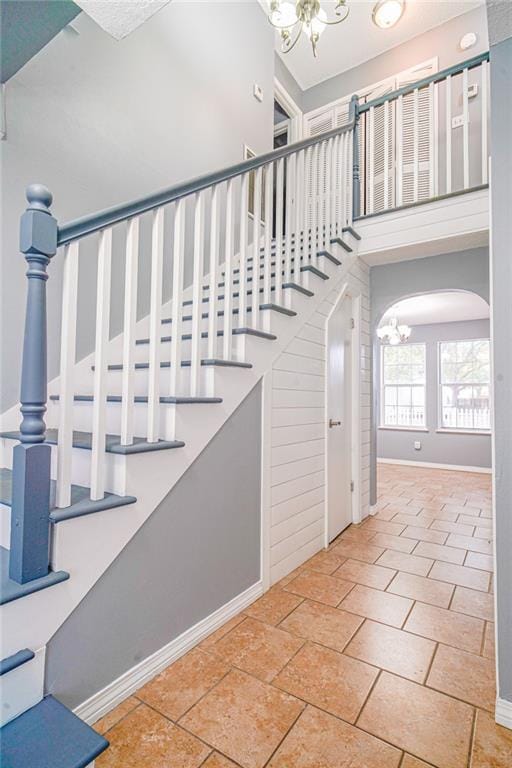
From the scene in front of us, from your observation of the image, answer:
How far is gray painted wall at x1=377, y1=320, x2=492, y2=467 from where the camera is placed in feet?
21.6

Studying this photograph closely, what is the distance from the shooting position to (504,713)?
55.2 inches

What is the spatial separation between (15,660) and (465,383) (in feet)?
24.1

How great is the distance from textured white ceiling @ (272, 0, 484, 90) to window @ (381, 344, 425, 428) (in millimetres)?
4589

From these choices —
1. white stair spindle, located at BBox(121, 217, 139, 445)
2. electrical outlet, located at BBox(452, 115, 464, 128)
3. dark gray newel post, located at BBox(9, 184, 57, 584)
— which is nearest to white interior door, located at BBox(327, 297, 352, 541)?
white stair spindle, located at BBox(121, 217, 139, 445)

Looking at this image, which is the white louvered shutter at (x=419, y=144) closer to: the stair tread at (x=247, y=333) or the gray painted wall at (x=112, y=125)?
the gray painted wall at (x=112, y=125)

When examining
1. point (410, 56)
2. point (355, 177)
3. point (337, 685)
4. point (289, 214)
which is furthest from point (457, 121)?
point (337, 685)

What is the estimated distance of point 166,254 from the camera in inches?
114

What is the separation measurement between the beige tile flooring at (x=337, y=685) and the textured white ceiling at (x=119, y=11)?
2836 mm

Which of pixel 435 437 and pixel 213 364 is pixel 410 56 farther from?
pixel 435 437

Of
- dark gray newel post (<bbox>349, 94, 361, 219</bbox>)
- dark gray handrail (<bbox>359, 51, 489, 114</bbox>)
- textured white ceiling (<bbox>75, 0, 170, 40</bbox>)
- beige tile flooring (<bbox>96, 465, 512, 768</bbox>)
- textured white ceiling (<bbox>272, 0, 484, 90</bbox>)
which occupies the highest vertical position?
textured white ceiling (<bbox>272, 0, 484, 90</bbox>)

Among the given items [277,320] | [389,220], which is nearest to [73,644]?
[277,320]

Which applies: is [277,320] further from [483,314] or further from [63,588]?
[483,314]

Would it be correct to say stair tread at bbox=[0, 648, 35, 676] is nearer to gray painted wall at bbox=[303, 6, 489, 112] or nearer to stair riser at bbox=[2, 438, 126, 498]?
stair riser at bbox=[2, 438, 126, 498]

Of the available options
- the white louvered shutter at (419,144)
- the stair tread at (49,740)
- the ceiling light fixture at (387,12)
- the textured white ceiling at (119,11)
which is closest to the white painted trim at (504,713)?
the stair tread at (49,740)
